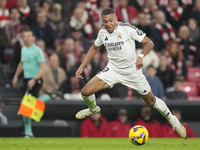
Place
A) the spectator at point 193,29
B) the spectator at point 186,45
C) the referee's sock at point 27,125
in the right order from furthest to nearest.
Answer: the spectator at point 193,29 < the spectator at point 186,45 < the referee's sock at point 27,125

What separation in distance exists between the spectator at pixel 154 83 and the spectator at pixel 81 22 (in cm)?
288

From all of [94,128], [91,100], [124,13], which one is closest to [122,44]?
[91,100]

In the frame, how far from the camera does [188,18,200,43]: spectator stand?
49.1 ft

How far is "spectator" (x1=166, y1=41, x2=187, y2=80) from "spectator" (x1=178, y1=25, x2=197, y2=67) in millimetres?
804

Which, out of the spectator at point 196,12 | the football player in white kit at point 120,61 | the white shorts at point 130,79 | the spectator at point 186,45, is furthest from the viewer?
the spectator at point 196,12

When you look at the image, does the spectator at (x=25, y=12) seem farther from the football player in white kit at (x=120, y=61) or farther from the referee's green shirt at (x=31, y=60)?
Result: the football player in white kit at (x=120, y=61)

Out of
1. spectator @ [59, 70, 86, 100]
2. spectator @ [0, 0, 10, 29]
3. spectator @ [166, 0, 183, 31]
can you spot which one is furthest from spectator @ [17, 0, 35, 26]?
spectator @ [166, 0, 183, 31]

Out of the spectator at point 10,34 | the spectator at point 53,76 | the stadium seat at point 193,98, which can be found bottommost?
the stadium seat at point 193,98

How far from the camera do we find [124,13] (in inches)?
571

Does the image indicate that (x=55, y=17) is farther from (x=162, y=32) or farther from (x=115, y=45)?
(x=115, y=45)

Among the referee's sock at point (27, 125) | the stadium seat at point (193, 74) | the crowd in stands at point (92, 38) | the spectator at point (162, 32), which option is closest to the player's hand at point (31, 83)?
the referee's sock at point (27, 125)

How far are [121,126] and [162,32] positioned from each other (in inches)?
166

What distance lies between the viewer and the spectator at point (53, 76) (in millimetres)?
12203

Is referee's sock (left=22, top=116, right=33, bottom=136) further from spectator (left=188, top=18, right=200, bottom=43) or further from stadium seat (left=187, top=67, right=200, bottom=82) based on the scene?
spectator (left=188, top=18, right=200, bottom=43)
